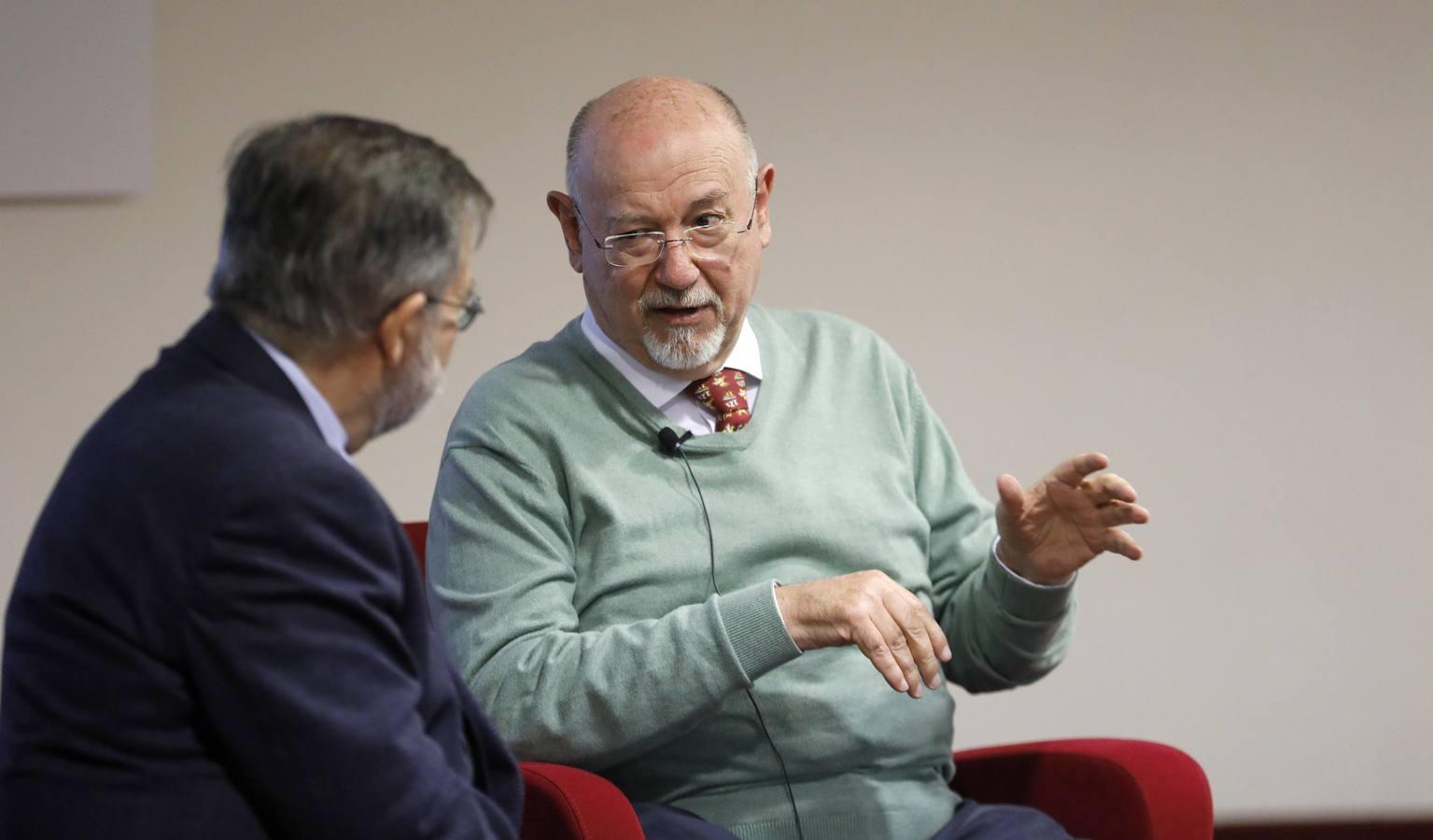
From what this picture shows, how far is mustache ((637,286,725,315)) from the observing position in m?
2.06

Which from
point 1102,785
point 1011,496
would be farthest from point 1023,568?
point 1102,785

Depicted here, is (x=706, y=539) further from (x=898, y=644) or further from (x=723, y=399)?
(x=898, y=644)

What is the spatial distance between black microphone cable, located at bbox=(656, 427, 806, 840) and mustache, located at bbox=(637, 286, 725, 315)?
0.16 m

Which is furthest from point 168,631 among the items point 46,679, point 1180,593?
point 1180,593

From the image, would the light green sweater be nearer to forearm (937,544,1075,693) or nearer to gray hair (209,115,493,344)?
forearm (937,544,1075,693)

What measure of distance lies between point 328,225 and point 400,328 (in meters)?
0.11

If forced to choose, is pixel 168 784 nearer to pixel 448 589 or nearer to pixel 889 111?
pixel 448 589

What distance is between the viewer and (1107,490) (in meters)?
1.95

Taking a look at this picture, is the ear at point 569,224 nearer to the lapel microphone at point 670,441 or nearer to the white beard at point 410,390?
the lapel microphone at point 670,441

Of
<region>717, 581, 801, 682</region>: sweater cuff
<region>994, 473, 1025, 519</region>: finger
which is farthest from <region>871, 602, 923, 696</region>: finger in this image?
<region>994, 473, 1025, 519</region>: finger

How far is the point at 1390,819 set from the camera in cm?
322

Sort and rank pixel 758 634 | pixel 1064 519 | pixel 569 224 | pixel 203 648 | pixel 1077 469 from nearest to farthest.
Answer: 1. pixel 203 648
2. pixel 758 634
3. pixel 1077 469
4. pixel 1064 519
5. pixel 569 224

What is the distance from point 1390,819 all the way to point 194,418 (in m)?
2.82

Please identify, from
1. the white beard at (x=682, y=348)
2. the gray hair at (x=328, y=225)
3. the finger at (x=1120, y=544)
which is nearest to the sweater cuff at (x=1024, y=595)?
the finger at (x=1120, y=544)
